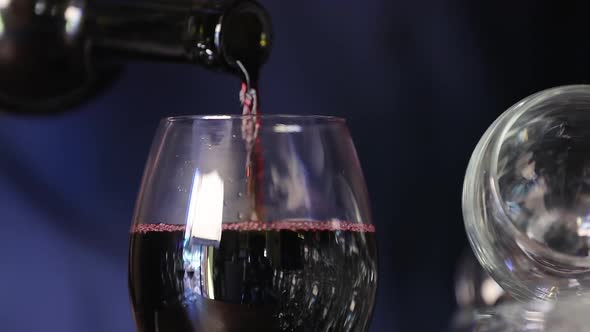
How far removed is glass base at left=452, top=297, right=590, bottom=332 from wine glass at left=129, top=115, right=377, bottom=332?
19 cm

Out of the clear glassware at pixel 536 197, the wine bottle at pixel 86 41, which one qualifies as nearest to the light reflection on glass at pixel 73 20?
the wine bottle at pixel 86 41

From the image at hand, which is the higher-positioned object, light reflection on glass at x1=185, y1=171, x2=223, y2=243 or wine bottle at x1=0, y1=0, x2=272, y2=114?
wine bottle at x1=0, y1=0, x2=272, y2=114

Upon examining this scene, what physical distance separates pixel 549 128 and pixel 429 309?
0.75 m

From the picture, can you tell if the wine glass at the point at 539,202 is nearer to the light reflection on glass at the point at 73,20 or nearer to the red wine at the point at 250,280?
the red wine at the point at 250,280

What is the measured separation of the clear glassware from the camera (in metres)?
0.65

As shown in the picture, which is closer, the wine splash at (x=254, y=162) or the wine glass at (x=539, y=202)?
the wine splash at (x=254, y=162)

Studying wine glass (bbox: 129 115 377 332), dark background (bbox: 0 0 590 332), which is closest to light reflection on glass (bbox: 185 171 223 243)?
wine glass (bbox: 129 115 377 332)

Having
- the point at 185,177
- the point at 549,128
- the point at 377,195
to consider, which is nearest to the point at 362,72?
the point at 377,195

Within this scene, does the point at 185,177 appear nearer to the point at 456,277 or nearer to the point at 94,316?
the point at 94,316

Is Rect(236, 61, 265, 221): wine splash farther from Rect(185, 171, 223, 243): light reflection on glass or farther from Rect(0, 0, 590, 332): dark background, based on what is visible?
Rect(0, 0, 590, 332): dark background

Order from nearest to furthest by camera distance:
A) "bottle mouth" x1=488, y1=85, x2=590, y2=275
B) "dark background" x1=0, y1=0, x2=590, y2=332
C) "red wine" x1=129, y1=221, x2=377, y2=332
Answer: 1. "red wine" x1=129, y1=221, x2=377, y2=332
2. "bottle mouth" x1=488, y1=85, x2=590, y2=275
3. "dark background" x1=0, y1=0, x2=590, y2=332

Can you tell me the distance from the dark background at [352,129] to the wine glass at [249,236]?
0.40 m

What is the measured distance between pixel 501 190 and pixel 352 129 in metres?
0.60

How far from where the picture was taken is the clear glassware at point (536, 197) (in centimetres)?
65
